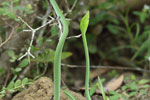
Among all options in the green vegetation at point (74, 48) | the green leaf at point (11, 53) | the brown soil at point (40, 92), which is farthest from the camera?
the green leaf at point (11, 53)

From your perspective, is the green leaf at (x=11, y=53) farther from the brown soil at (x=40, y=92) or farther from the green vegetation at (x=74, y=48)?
the brown soil at (x=40, y=92)

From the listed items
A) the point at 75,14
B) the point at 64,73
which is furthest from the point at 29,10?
the point at 64,73

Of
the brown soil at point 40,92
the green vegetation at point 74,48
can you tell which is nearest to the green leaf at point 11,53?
the green vegetation at point 74,48

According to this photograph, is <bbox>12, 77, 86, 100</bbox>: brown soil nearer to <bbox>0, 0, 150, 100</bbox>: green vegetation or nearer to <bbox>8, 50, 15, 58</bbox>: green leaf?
<bbox>0, 0, 150, 100</bbox>: green vegetation

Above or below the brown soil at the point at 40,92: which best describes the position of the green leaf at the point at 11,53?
above

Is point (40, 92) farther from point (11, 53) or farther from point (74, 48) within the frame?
point (74, 48)

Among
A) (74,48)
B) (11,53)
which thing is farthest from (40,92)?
(74,48)

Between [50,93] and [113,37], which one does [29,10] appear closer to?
[50,93]

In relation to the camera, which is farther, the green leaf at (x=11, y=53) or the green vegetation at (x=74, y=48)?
the green leaf at (x=11, y=53)

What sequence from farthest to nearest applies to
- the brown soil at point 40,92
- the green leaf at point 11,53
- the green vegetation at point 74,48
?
the green leaf at point 11,53 < the green vegetation at point 74,48 < the brown soil at point 40,92

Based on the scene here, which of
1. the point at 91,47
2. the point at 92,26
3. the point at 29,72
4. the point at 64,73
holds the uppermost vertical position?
the point at 92,26

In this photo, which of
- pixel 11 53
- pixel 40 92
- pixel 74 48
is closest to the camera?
pixel 40 92
